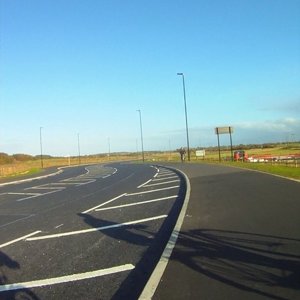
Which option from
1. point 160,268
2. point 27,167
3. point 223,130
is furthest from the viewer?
point 27,167

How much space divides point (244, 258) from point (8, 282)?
133 inches

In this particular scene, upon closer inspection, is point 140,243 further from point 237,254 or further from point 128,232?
point 237,254

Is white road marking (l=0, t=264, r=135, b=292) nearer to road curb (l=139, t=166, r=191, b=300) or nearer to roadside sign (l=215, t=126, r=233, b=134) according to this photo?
road curb (l=139, t=166, r=191, b=300)

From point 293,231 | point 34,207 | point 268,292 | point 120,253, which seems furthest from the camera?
point 34,207

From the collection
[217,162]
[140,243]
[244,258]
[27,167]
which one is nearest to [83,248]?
[140,243]

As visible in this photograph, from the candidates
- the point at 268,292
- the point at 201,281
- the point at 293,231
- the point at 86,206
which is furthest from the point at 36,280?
the point at 86,206

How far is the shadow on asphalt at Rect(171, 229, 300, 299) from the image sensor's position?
6150 mm

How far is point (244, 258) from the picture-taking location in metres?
7.46

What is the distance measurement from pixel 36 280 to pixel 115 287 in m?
1.31

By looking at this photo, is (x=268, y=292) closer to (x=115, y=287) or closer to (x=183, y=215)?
(x=115, y=287)

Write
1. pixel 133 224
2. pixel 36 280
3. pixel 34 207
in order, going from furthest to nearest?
pixel 34 207, pixel 133 224, pixel 36 280

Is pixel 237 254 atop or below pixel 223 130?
below

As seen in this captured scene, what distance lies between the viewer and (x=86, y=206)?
16.5m

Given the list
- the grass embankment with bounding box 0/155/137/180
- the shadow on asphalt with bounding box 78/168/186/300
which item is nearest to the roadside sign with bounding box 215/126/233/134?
the grass embankment with bounding box 0/155/137/180
